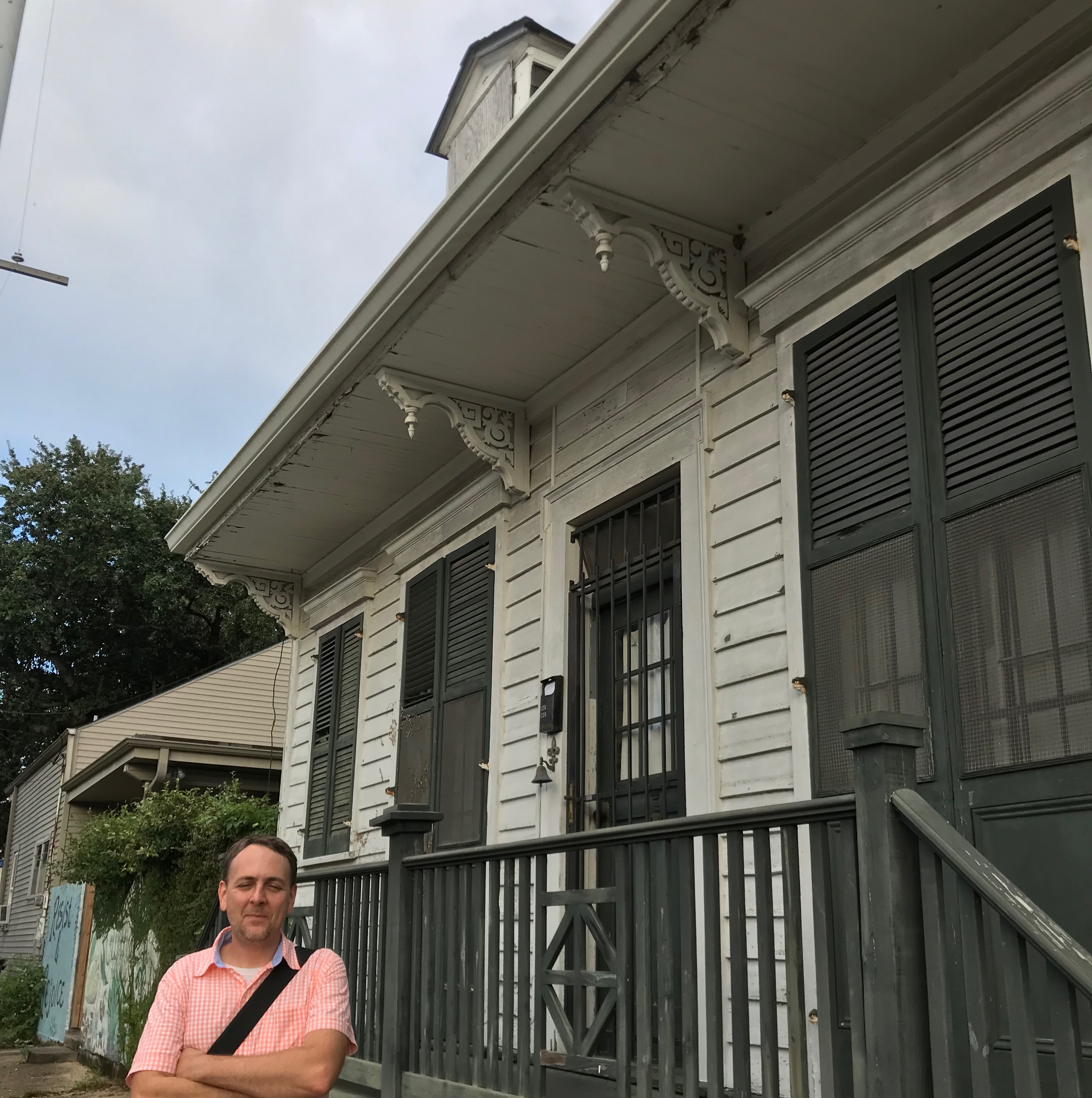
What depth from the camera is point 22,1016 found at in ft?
46.1

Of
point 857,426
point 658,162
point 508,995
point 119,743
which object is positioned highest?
point 658,162

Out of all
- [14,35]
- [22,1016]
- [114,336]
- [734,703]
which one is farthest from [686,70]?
[114,336]

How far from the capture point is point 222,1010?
259 cm

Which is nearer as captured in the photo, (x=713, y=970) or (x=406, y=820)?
(x=713, y=970)

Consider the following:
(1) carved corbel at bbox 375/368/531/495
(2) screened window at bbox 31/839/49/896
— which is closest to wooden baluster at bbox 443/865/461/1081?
(1) carved corbel at bbox 375/368/531/495

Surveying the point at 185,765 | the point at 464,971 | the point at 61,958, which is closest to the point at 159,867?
the point at 61,958

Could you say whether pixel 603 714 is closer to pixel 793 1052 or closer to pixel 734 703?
pixel 734 703

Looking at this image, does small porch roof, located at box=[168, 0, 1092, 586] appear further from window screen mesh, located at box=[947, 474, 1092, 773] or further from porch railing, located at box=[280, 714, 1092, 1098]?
porch railing, located at box=[280, 714, 1092, 1098]

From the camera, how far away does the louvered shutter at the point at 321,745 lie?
8625 mm

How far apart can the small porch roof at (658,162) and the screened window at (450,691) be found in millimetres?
1011

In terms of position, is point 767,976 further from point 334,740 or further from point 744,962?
point 334,740

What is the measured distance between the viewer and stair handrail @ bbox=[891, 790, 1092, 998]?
6.69 feet

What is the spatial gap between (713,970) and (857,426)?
2105mm

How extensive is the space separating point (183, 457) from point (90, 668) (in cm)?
661
